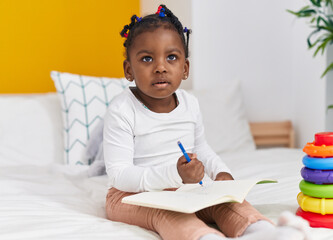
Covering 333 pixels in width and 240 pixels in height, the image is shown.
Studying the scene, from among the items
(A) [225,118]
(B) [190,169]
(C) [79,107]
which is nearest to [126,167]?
(B) [190,169]

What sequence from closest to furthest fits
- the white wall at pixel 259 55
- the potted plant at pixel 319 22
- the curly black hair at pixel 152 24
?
the curly black hair at pixel 152 24 → the potted plant at pixel 319 22 → the white wall at pixel 259 55

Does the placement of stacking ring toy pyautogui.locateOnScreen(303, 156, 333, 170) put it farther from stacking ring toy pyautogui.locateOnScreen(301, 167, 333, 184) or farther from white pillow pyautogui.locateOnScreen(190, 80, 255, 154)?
white pillow pyautogui.locateOnScreen(190, 80, 255, 154)

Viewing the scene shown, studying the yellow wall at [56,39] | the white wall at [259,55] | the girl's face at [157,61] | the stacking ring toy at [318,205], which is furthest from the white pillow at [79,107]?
the stacking ring toy at [318,205]

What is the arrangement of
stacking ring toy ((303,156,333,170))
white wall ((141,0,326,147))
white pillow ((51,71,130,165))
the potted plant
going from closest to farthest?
stacking ring toy ((303,156,333,170)) → white pillow ((51,71,130,165)) → the potted plant → white wall ((141,0,326,147))

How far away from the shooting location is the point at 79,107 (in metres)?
1.82

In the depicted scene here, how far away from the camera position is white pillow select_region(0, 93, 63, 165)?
178 centimetres

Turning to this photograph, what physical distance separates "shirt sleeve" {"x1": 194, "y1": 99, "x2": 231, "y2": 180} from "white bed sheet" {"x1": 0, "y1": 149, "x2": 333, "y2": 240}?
0.12 m

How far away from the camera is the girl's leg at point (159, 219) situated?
2.62 feet

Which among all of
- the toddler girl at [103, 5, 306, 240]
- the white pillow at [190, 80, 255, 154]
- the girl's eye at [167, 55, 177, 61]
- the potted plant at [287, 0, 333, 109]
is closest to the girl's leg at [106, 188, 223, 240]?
the toddler girl at [103, 5, 306, 240]

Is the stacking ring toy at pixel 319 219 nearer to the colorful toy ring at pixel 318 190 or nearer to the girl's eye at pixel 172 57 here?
the colorful toy ring at pixel 318 190

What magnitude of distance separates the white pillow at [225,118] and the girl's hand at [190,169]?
42.0 inches

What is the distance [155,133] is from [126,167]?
14cm

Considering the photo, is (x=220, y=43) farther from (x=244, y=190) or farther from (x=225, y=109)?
(x=244, y=190)

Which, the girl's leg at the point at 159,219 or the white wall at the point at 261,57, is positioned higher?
the white wall at the point at 261,57
